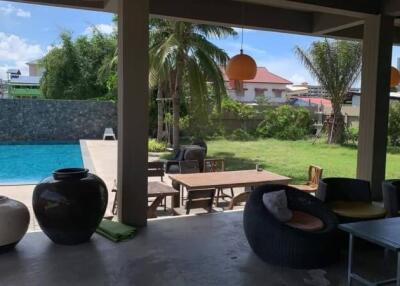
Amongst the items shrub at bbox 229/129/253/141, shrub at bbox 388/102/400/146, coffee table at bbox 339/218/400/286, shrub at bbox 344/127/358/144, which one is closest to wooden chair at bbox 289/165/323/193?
coffee table at bbox 339/218/400/286

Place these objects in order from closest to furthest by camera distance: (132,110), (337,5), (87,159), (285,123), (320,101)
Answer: (132,110) < (337,5) < (87,159) < (285,123) < (320,101)

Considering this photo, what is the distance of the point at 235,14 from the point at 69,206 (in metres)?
3.76

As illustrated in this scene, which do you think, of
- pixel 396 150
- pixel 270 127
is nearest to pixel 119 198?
pixel 396 150

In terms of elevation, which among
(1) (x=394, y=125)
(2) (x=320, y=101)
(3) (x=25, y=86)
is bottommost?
(1) (x=394, y=125)

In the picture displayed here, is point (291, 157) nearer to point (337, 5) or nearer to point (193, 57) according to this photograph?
point (193, 57)

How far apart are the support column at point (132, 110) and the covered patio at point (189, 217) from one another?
1 cm

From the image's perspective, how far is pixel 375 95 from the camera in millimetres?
5695

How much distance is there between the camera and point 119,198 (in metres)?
4.41

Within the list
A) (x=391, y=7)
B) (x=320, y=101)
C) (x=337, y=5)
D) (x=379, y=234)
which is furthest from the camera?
(x=320, y=101)

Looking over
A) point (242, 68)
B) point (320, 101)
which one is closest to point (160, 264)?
point (242, 68)

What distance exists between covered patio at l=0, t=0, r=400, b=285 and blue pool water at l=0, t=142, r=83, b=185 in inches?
265

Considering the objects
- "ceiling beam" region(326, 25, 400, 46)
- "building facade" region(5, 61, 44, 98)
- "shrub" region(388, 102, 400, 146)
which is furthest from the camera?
"building facade" region(5, 61, 44, 98)

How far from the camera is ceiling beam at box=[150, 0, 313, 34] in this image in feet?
18.0

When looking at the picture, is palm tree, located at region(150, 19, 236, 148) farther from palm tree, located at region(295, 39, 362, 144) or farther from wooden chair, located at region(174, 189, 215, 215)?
wooden chair, located at region(174, 189, 215, 215)
